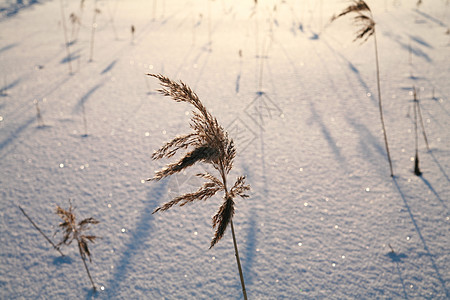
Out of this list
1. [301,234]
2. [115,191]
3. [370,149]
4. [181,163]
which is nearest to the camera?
[181,163]

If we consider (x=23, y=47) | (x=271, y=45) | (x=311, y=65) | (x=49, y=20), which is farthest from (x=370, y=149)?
(x=49, y=20)

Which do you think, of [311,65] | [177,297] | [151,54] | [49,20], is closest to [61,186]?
[177,297]

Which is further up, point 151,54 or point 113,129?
point 151,54

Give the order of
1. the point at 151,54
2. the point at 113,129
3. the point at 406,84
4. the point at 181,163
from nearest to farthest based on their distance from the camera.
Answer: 1. the point at 181,163
2. the point at 113,129
3. the point at 406,84
4. the point at 151,54

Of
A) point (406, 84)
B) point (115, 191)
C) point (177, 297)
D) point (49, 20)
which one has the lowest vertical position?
point (177, 297)

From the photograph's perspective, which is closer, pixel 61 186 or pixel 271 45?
pixel 61 186

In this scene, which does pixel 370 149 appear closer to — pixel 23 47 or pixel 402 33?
pixel 402 33
